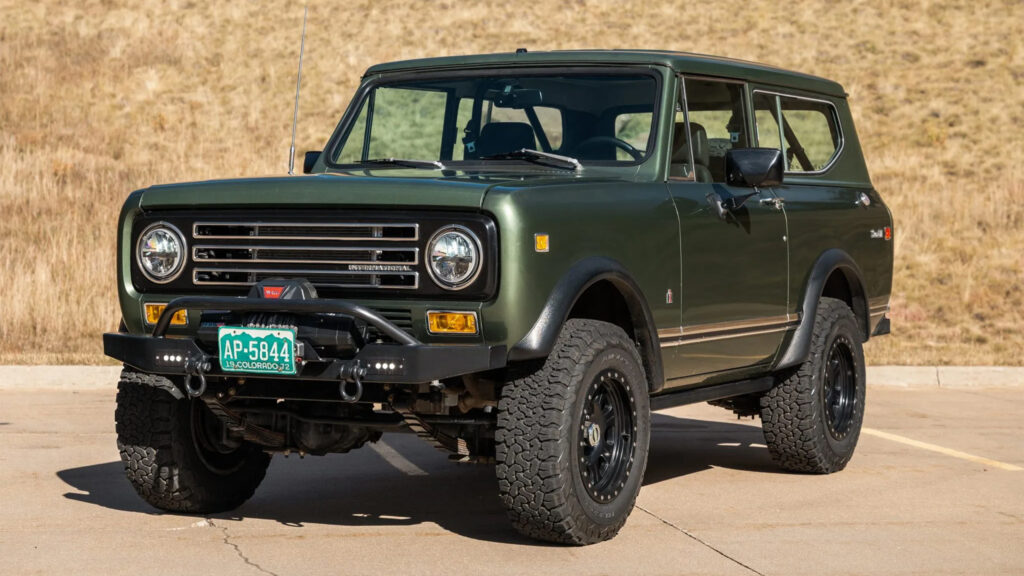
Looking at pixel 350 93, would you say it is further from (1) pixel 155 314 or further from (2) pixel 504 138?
(1) pixel 155 314

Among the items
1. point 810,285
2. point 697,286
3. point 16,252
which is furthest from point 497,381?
point 16,252

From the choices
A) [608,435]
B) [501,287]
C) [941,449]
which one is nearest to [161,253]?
[501,287]

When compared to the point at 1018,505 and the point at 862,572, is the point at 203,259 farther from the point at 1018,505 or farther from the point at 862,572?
the point at 1018,505

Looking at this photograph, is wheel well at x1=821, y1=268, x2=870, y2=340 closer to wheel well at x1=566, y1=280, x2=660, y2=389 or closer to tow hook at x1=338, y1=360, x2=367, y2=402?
wheel well at x1=566, y1=280, x2=660, y2=389

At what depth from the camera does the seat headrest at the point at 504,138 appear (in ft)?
22.1

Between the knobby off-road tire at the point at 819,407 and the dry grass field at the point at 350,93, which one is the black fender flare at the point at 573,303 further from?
the dry grass field at the point at 350,93

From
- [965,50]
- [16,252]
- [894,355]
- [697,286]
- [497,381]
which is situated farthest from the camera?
[965,50]

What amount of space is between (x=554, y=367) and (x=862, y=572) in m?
1.39

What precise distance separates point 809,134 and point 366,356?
136 inches

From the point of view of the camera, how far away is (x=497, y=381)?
5734 millimetres

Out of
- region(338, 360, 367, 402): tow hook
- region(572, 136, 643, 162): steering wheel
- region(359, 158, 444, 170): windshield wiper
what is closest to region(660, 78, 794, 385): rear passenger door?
region(572, 136, 643, 162): steering wheel

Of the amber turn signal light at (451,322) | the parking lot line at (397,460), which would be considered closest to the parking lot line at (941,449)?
the parking lot line at (397,460)

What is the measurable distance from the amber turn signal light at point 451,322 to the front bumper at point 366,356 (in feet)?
0.24

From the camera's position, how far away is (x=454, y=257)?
5305 millimetres
